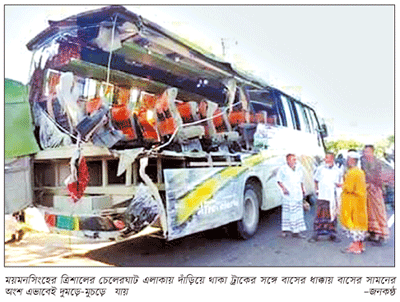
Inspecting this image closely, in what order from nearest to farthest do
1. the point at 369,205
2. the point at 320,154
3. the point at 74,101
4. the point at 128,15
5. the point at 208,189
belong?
1. the point at 128,15
2. the point at 74,101
3. the point at 208,189
4. the point at 369,205
5. the point at 320,154

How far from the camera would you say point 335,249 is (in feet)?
13.9

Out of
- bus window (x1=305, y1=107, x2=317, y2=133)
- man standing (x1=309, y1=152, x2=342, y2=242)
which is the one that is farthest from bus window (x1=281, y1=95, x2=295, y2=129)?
man standing (x1=309, y1=152, x2=342, y2=242)

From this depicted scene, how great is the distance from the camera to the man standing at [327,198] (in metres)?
4.51

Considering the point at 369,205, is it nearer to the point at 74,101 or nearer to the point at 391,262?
the point at 391,262

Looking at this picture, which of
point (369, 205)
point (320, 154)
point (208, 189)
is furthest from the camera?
point (320, 154)

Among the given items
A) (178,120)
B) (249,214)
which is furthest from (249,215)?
(178,120)

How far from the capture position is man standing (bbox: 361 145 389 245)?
418cm

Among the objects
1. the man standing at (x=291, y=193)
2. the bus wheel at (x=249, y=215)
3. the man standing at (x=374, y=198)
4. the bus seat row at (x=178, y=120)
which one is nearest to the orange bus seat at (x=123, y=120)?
the bus seat row at (x=178, y=120)

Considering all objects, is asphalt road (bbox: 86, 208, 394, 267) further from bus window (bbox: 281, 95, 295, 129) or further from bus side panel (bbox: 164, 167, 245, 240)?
bus window (bbox: 281, 95, 295, 129)

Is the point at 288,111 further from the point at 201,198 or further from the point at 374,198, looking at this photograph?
the point at 201,198
